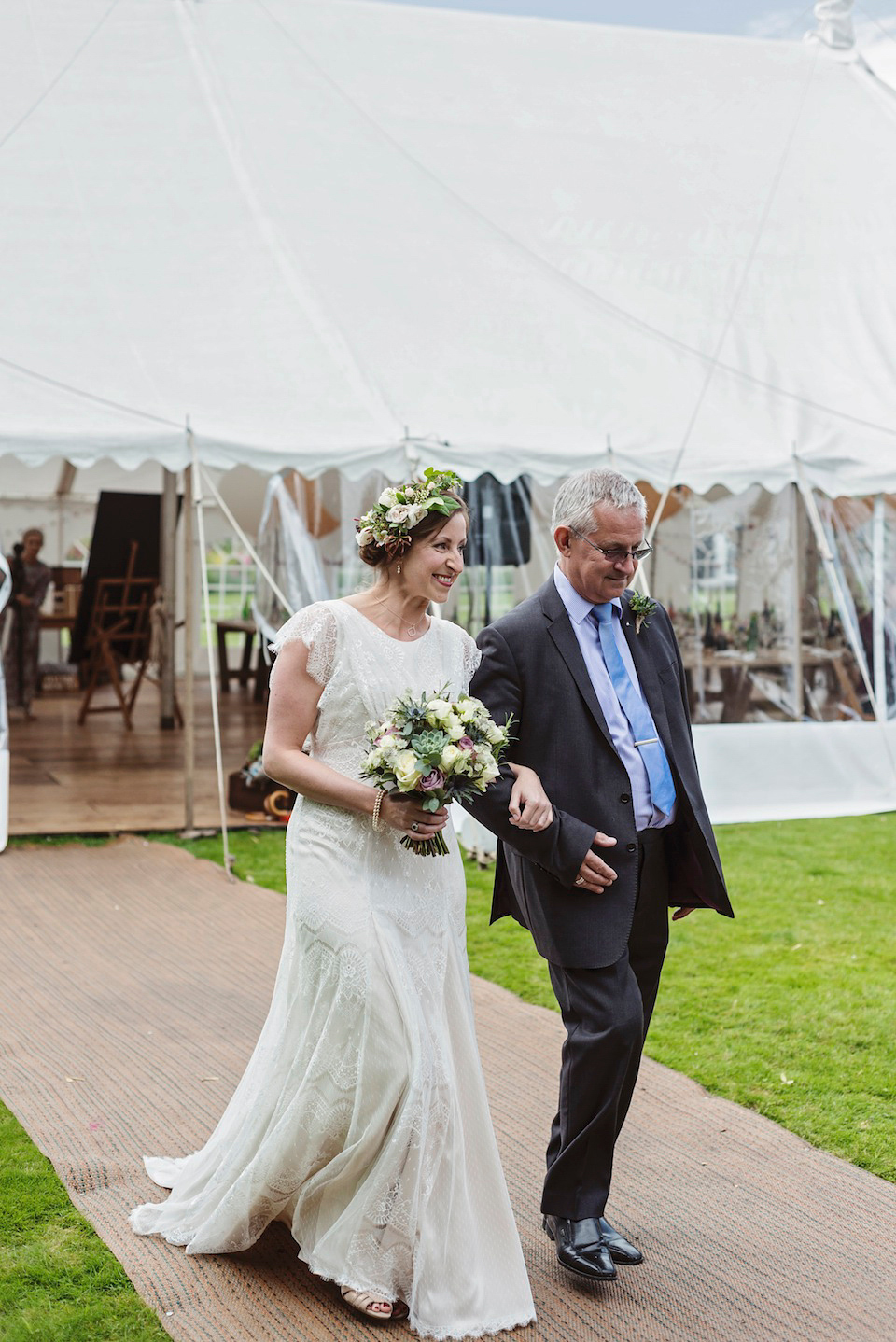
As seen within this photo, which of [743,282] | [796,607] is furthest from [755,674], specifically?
[743,282]

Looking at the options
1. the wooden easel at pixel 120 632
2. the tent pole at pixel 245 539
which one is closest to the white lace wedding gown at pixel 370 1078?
the tent pole at pixel 245 539

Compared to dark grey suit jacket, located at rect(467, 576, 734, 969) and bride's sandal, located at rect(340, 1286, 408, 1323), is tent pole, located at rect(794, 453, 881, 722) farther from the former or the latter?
bride's sandal, located at rect(340, 1286, 408, 1323)

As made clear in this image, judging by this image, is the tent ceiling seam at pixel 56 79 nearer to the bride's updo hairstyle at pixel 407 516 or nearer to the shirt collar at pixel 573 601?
the bride's updo hairstyle at pixel 407 516

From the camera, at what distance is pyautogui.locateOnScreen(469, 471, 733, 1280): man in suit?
10.0 feet

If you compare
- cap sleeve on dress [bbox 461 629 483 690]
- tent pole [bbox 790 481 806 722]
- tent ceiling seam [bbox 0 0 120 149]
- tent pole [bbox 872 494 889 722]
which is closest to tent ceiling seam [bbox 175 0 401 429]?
tent ceiling seam [bbox 0 0 120 149]

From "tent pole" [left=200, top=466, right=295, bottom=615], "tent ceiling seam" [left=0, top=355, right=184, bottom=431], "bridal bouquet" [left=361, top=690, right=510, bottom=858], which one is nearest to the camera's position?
"bridal bouquet" [left=361, top=690, right=510, bottom=858]

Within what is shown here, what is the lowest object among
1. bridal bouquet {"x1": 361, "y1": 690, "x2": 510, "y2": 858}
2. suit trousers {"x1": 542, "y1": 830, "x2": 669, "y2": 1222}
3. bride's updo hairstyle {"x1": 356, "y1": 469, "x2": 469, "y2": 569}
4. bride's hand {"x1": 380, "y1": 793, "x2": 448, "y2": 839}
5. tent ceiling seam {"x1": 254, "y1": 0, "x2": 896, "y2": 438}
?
suit trousers {"x1": 542, "y1": 830, "x2": 669, "y2": 1222}

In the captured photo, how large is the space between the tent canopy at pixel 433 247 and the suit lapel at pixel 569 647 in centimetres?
477

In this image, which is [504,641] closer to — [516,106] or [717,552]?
[717,552]

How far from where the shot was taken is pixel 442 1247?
2932mm

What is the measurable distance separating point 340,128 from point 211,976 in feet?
21.7

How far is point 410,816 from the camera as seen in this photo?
2926 mm

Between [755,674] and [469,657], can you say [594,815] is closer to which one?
[469,657]

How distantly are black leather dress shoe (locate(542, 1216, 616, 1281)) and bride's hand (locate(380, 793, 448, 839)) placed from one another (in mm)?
Answer: 933
